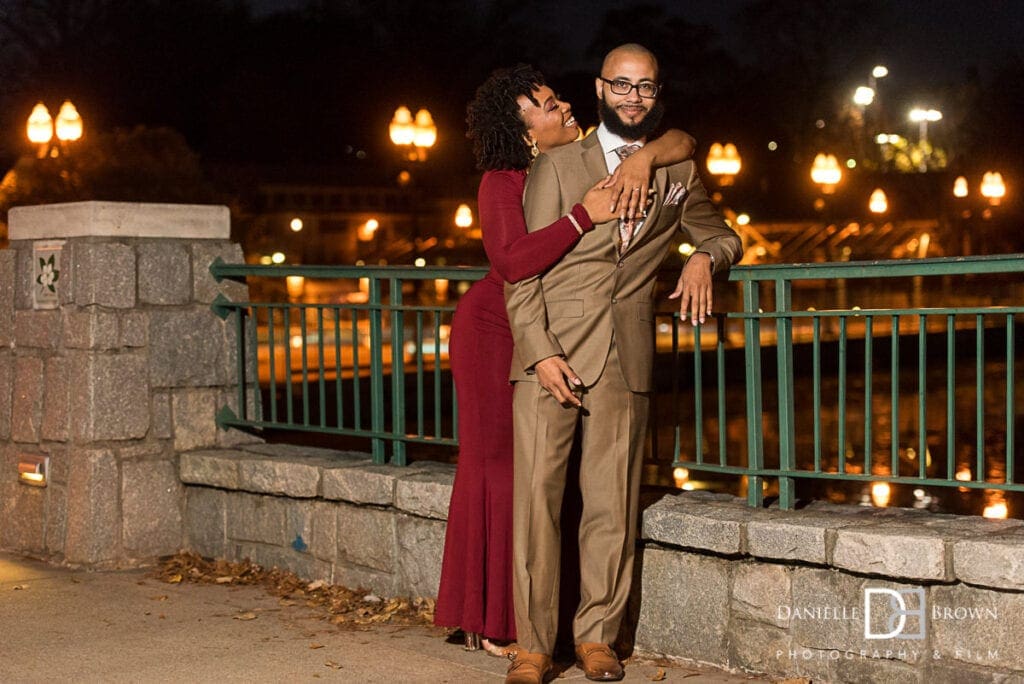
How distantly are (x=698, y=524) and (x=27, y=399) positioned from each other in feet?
13.8

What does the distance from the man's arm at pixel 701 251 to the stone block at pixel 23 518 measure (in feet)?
14.1

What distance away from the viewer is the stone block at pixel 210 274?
7.99m

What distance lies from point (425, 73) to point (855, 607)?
65.5m

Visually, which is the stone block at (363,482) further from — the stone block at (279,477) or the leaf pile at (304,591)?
the leaf pile at (304,591)

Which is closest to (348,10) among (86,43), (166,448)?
(86,43)

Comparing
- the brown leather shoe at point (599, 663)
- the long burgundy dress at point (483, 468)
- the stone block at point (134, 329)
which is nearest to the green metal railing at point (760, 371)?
the stone block at point (134, 329)

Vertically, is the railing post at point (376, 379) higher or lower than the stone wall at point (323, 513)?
higher

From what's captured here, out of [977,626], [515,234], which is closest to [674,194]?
[515,234]

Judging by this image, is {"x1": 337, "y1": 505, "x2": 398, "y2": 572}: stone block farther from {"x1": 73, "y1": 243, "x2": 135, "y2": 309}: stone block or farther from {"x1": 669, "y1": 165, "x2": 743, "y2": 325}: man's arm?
{"x1": 669, "y1": 165, "x2": 743, "y2": 325}: man's arm

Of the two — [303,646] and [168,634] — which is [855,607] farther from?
[168,634]

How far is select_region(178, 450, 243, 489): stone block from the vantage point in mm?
7652

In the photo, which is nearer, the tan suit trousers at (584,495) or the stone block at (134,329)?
the tan suit trousers at (584,495)

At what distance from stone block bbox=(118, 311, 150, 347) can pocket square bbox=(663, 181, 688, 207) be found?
3614 mm

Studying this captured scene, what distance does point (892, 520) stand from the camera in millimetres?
5340
